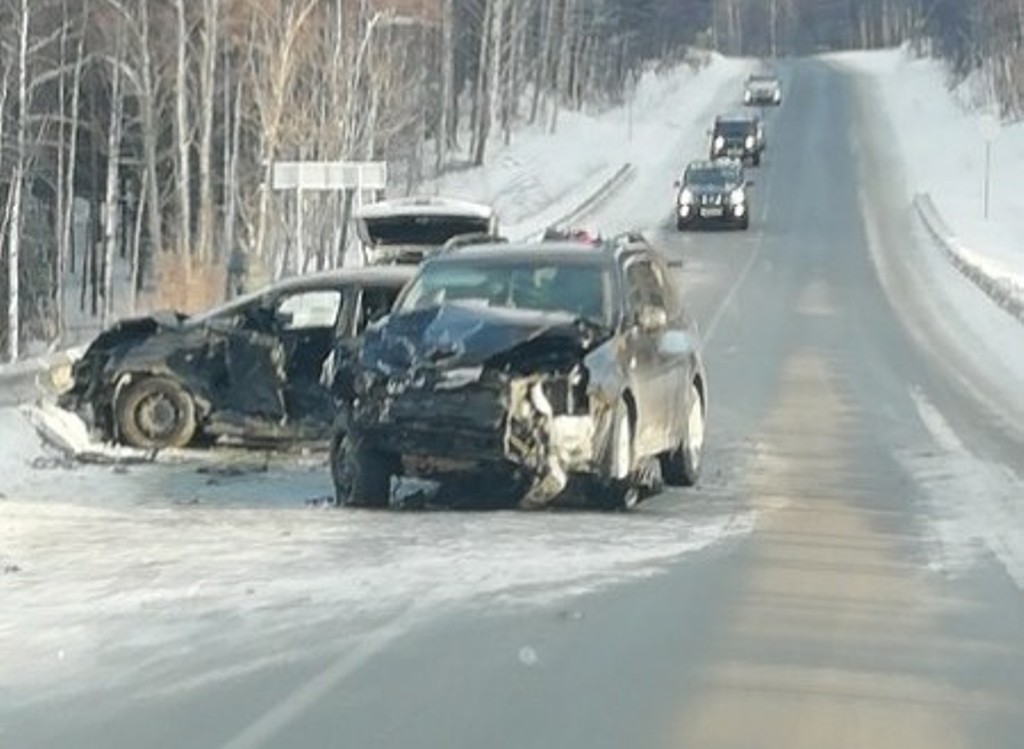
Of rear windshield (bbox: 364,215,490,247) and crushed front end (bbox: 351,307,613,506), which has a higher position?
rear windshield (bbox: 364,215,490,247)

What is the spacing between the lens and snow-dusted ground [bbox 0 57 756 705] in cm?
948

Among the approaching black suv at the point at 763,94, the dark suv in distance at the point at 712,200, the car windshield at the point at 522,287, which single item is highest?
the approaching black suv at the point at 763,94

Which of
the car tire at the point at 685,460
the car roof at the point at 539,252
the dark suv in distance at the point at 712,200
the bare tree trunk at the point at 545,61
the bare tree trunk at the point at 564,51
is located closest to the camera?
the car roof at the point at 539,252

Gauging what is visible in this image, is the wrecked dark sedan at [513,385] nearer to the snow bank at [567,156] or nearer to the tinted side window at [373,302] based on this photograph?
the tinted side window at [373,302]

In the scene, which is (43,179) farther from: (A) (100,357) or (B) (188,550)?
(B) (188,550)

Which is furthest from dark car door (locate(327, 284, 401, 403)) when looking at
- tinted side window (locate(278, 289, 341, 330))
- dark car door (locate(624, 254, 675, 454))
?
dark car door (locate(624, 254, 675, 454))

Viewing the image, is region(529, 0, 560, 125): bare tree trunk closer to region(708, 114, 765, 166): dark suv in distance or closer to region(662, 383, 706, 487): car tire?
region(708, 114, 765, 166): dark suv in distance

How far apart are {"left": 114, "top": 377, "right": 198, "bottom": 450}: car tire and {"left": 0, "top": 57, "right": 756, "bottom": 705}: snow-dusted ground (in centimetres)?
23

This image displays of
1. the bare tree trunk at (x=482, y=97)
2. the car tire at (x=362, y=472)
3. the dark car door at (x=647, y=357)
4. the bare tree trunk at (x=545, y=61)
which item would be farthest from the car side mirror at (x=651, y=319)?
the bare tree trunk at (x=545, y=61)

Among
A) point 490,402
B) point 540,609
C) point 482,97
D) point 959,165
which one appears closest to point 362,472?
point 490,402

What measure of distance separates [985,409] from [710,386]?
3369 millimetres

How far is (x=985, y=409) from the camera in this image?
2270 centimetres

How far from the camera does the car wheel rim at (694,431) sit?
1666 cm

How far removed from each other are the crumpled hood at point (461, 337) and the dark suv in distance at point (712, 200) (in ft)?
128
